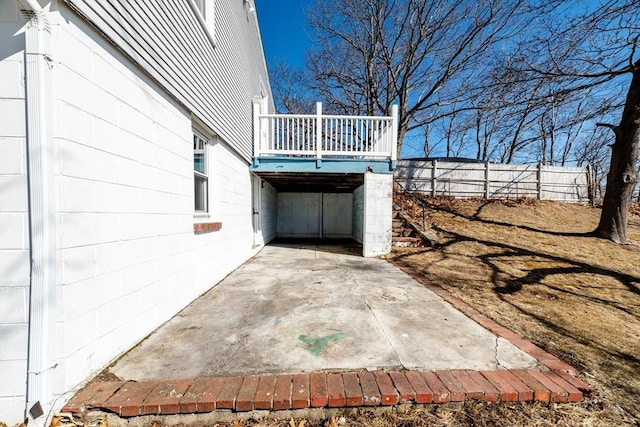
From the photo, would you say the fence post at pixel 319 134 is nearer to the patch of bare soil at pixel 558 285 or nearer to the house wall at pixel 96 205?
the patch of bare soil at pixel 558 285

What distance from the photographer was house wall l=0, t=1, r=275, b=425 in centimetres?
145

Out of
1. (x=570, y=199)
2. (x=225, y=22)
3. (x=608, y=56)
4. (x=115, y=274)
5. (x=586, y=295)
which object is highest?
(x=608, y=56)

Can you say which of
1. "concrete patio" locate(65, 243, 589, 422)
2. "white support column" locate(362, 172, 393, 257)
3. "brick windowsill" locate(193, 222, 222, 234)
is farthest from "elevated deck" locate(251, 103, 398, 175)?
"concrete patio" locate(65, 243, 589, 422)

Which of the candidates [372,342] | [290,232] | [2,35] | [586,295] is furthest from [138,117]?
[290,232]

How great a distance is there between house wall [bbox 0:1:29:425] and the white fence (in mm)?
11102

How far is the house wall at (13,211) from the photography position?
1.44 metres

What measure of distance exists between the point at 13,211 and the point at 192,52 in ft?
8.96

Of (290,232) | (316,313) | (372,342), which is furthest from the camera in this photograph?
(290,232)

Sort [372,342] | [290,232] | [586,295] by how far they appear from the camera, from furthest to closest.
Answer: [290,232], [586,295], [372,342]

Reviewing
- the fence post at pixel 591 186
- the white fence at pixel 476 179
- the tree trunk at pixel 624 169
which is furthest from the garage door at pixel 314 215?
the fence post at pixel 591 186

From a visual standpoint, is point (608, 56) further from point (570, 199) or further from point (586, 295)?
point (570, 199)

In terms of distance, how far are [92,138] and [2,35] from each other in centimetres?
62

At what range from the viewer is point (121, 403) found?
4.84 feet

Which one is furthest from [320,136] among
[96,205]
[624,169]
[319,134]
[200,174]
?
[624,169]
